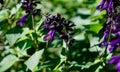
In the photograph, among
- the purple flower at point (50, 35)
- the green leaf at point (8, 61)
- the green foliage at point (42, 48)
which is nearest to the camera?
the purple flower at point (50, 35)

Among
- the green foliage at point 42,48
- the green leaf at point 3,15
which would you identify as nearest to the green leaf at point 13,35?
the green foliage at point 42,48

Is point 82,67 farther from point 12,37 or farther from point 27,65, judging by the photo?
point 12,37

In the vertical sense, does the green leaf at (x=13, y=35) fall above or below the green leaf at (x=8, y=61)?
above

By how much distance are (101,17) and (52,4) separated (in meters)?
3.36

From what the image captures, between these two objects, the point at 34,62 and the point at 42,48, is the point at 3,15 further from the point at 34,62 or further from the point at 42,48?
the point at 34,62

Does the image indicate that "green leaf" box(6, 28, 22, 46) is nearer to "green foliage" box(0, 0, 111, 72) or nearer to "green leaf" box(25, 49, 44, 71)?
"green foliage" box(0, 0, 111, 72)

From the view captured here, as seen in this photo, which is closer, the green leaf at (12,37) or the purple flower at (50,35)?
the purple flower at (50,35)

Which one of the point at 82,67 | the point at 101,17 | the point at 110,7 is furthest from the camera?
the point at 101,17

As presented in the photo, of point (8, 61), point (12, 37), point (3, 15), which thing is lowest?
point (8, 61)

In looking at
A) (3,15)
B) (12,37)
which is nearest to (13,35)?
(12,37)

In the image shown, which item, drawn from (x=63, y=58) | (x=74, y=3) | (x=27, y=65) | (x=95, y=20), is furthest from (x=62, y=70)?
(x=74, y=3)

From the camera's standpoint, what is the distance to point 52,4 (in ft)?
23.6

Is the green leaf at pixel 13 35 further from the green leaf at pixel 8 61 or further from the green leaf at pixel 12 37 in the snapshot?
the green leaf at pixel 8 61

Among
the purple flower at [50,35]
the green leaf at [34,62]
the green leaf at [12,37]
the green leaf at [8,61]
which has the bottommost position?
the green leaf at [8,61]
